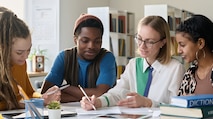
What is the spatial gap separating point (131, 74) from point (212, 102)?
84 centimetres

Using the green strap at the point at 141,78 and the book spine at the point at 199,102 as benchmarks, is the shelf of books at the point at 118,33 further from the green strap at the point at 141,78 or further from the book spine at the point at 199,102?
the book spine at the point at 199,102

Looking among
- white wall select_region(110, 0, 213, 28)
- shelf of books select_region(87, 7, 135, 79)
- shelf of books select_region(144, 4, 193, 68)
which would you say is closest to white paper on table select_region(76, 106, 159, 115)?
shelf of books select_region(144, 4, 193, 68)

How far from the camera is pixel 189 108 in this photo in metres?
1.34

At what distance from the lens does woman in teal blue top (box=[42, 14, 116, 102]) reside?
2.25 metres

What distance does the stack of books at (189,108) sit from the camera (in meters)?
1.33

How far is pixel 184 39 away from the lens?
193 cm

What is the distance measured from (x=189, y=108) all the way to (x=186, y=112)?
0.02 metres

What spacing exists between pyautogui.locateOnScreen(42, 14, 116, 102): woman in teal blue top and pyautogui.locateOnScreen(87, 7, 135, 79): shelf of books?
2.34 meters

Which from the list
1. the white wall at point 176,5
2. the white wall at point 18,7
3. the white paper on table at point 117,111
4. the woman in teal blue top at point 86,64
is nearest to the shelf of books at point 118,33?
the white wall at point 176,5

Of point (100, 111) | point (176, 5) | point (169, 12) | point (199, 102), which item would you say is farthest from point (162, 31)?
point (176, 5)

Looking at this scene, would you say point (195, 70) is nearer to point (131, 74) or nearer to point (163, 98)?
point (163, 98)

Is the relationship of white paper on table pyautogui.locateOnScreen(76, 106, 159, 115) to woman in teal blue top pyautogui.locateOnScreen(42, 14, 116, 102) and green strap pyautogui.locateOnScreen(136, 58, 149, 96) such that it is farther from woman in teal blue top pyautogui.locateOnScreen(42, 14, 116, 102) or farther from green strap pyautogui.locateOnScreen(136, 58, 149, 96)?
woman in teal blue top pyautogui.locateOnScreen(42, 14, 116, 102)

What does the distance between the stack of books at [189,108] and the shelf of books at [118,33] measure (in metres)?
3.30

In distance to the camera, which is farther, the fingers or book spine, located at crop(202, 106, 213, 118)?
the fingers
